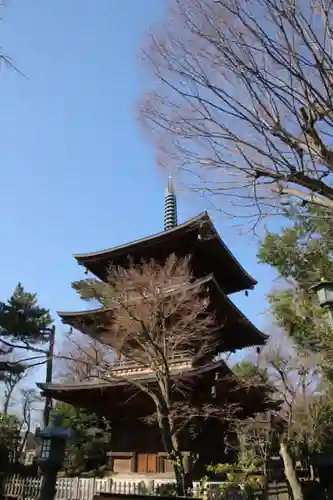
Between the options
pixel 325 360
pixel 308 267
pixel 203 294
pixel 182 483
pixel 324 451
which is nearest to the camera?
pixel 182 483

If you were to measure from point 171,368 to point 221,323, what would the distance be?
317 cm

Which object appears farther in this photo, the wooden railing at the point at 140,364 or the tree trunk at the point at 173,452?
the wooden railing at the point at 140,364

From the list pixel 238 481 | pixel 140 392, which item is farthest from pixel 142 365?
pixel 238 481

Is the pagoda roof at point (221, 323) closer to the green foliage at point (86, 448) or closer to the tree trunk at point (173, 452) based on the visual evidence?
the tree trunk at point (173, 452)

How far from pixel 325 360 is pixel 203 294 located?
5.96m

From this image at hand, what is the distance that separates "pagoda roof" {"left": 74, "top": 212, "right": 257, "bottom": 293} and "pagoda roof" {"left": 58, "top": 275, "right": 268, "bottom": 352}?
1.92 metres

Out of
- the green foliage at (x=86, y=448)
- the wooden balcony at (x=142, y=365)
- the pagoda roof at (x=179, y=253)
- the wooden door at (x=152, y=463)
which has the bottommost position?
the wooden door at (x=152, y=463)

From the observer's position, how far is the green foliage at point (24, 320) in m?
24.6

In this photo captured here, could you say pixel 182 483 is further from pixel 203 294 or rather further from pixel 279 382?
pixel 279 382

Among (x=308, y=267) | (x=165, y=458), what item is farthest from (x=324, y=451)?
(x=165, y=458)

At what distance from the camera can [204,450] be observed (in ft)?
46.3

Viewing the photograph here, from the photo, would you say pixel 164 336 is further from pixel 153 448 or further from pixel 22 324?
pixel 22 324

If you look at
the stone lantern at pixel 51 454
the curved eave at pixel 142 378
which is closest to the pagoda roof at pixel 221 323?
the curved eave at pixel 142 378

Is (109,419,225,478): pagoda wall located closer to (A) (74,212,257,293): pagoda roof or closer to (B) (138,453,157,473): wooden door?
(B) (138,453,157,473): wooden door
